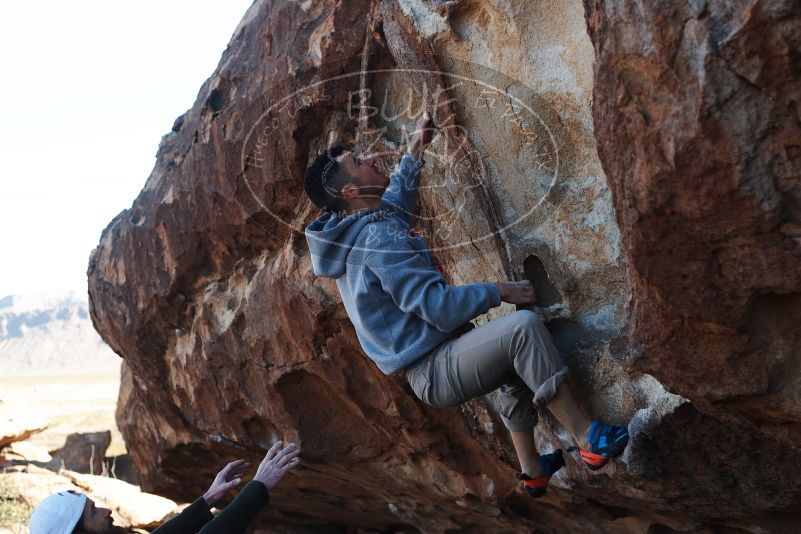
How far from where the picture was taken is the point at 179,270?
6.04 meters

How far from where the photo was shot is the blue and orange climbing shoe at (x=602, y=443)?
11.0 ft

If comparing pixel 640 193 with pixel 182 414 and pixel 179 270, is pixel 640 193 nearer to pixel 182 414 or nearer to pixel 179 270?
pixel 179 270

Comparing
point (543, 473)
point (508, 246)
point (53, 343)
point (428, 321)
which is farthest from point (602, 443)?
point (53, 343)

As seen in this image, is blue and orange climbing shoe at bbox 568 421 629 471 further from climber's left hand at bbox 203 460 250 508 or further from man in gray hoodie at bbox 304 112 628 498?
climber's left hand at bbox 203 460 250 508

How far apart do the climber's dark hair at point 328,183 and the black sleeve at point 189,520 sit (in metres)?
1.41

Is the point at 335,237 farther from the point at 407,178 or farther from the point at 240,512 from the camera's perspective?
the point at 240,512

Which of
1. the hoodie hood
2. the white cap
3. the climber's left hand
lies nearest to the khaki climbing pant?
the hoodie hood

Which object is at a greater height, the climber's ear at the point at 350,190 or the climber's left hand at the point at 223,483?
the climber's ear at the point at 350,190

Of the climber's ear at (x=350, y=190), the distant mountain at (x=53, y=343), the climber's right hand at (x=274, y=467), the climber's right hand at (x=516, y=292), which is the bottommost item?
the distant mountain at (x=53, y=343)

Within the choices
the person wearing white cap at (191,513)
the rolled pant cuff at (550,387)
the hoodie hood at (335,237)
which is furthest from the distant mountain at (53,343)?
the rolled pant cuff at (550,387)

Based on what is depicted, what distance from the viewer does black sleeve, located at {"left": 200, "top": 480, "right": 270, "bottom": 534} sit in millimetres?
3215

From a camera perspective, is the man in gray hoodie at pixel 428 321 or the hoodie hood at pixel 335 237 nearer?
the man in gray hoodie at pixel 428 321

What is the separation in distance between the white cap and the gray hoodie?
1321mm

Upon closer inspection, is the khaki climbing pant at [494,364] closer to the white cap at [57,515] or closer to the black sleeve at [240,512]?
the black sleeve at [240,512]
